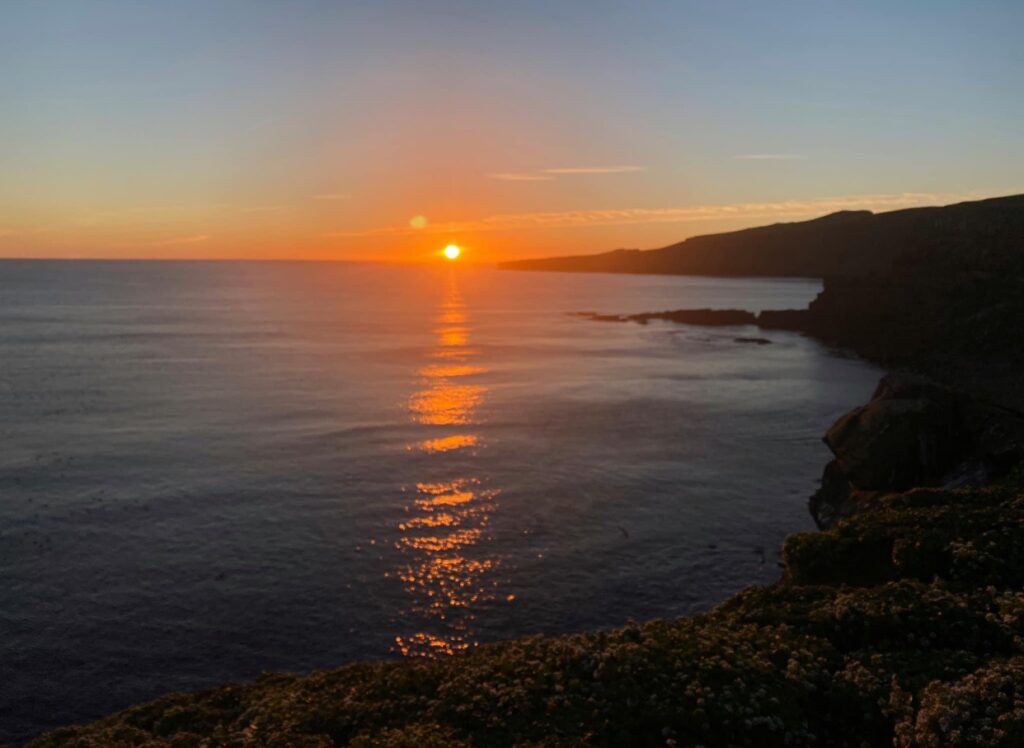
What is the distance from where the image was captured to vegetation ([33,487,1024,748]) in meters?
→ 13.6

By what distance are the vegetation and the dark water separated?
7867mm

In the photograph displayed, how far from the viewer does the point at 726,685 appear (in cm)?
1452

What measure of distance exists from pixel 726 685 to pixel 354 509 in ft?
83.1

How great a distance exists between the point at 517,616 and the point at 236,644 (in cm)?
898

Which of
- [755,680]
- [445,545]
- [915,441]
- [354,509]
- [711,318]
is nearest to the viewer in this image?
[755,680]

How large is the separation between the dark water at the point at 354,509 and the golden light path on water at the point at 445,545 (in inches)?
5.4

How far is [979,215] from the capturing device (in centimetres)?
11825

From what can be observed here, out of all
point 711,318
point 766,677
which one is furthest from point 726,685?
point 711,318

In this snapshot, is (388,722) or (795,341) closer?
(388,722)

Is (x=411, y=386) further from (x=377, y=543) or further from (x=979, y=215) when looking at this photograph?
(x=979, y=215)

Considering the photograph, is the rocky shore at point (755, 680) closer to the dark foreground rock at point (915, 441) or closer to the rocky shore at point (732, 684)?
the rocky shore at point (732, 684)

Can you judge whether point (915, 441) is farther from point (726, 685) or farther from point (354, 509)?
point (354, 509)

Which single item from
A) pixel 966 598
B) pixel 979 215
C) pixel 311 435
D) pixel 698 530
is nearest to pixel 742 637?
pixel 966 598

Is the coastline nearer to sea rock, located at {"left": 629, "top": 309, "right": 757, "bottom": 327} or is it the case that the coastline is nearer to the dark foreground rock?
the dark foreground rock
